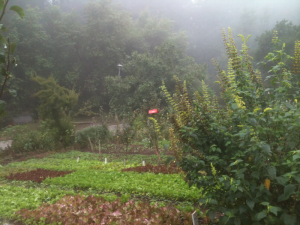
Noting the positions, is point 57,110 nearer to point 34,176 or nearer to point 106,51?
point 34,176

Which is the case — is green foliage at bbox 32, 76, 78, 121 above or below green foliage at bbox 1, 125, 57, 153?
above

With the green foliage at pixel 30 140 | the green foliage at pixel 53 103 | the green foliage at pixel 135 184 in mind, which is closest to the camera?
the green foliage at pixel 135 184

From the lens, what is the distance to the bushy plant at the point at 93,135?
12.2 meters

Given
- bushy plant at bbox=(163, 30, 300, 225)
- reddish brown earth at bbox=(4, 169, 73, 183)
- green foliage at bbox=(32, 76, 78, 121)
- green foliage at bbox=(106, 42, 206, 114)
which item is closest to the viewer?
bushy plant at bbox=(163, 30, 300, 225)

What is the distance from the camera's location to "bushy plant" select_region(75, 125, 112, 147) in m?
12.2

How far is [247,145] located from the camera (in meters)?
2.10

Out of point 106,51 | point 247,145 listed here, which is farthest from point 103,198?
point 106,51

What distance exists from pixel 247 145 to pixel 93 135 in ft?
35.6

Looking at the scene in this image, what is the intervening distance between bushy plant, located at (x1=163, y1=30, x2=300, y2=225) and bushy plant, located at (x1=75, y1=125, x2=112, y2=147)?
9.76 m

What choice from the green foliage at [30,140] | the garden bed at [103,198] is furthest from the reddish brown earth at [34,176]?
the green foliage at [30,140]

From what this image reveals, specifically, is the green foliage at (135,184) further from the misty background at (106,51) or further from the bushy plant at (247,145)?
the misty background at (106,51)

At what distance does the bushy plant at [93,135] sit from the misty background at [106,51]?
578 cm

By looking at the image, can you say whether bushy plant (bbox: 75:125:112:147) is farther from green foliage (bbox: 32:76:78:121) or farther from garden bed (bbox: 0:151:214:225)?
garden bed (bbox: 0:151:214:225)

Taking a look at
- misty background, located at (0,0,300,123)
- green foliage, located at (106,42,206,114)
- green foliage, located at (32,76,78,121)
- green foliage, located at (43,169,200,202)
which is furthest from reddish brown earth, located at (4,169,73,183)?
green foliage, located at (106,42,206,114)
